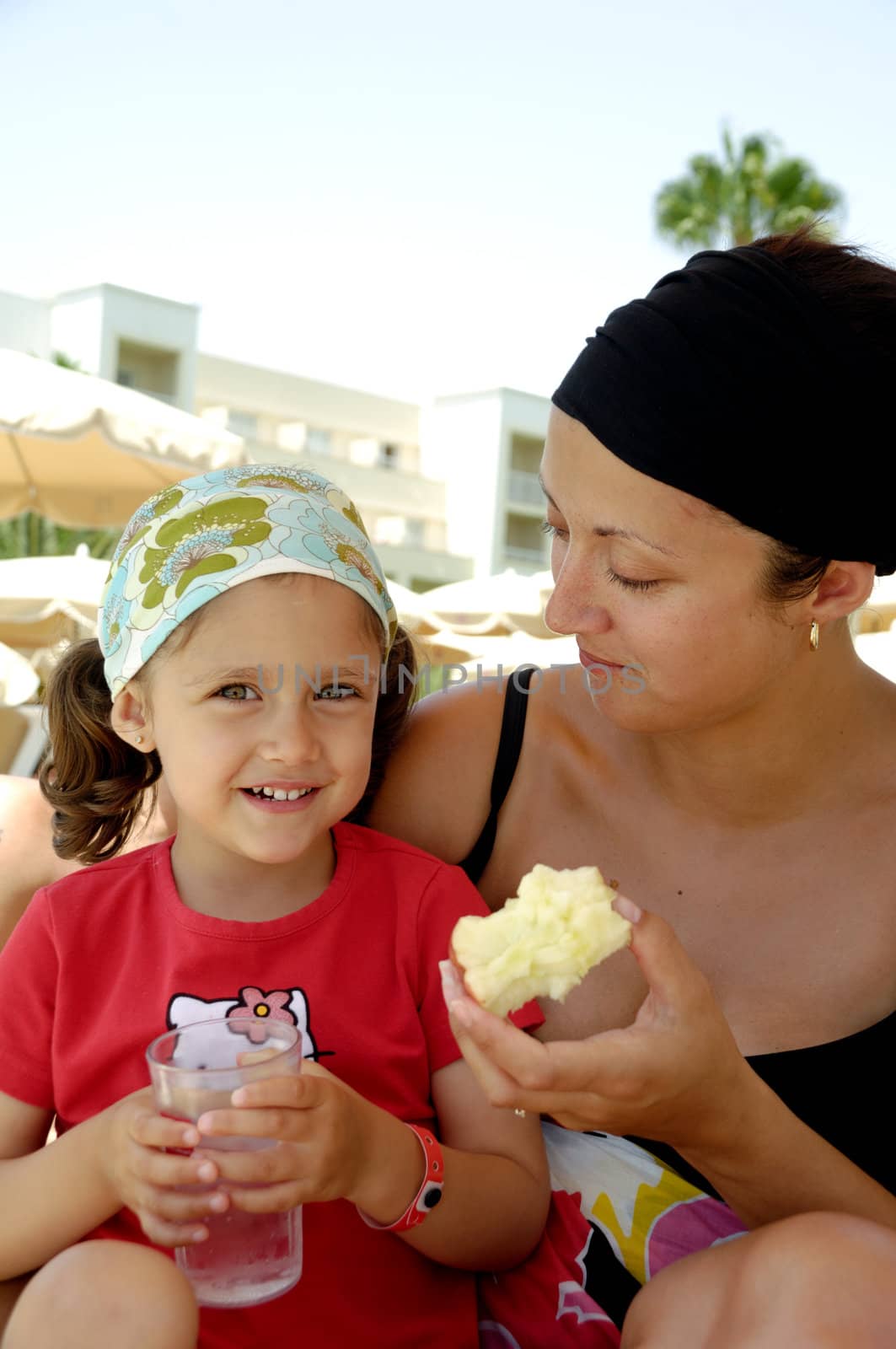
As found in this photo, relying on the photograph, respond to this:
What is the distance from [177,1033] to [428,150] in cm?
3390

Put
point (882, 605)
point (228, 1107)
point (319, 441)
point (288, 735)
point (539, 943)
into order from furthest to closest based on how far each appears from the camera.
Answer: point (319, 441), point (882, 605), point (288, 735), point (539, 943), point (228, 1107)

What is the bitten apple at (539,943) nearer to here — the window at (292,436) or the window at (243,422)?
the window at (243,422)

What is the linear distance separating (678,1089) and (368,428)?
42309mm

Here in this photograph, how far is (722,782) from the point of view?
2271 mm

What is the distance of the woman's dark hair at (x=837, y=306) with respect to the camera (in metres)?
1.97

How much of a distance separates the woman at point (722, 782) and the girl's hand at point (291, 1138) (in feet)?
0.66

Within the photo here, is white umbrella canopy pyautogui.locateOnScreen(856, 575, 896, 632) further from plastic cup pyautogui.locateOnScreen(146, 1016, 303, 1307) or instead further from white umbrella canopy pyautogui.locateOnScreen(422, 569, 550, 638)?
plastic cup pyautogui.locateOnScreen(146, 1016, 303, 1307)

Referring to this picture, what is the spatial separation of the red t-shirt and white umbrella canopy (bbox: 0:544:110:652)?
636cm

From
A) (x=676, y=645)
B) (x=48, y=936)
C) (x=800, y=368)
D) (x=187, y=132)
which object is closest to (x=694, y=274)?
(x=800, y=368)

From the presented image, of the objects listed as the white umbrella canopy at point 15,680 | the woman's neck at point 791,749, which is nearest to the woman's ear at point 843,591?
the woman's neck at point 791,749

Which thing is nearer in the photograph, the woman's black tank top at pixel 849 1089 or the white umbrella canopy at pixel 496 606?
the woman's black tank top at pixel 849 1089

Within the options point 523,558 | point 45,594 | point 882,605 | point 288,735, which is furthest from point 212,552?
point 523,558

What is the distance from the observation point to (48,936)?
6.59ft

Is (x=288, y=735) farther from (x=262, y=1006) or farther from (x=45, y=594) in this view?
(x=45, y=594)
